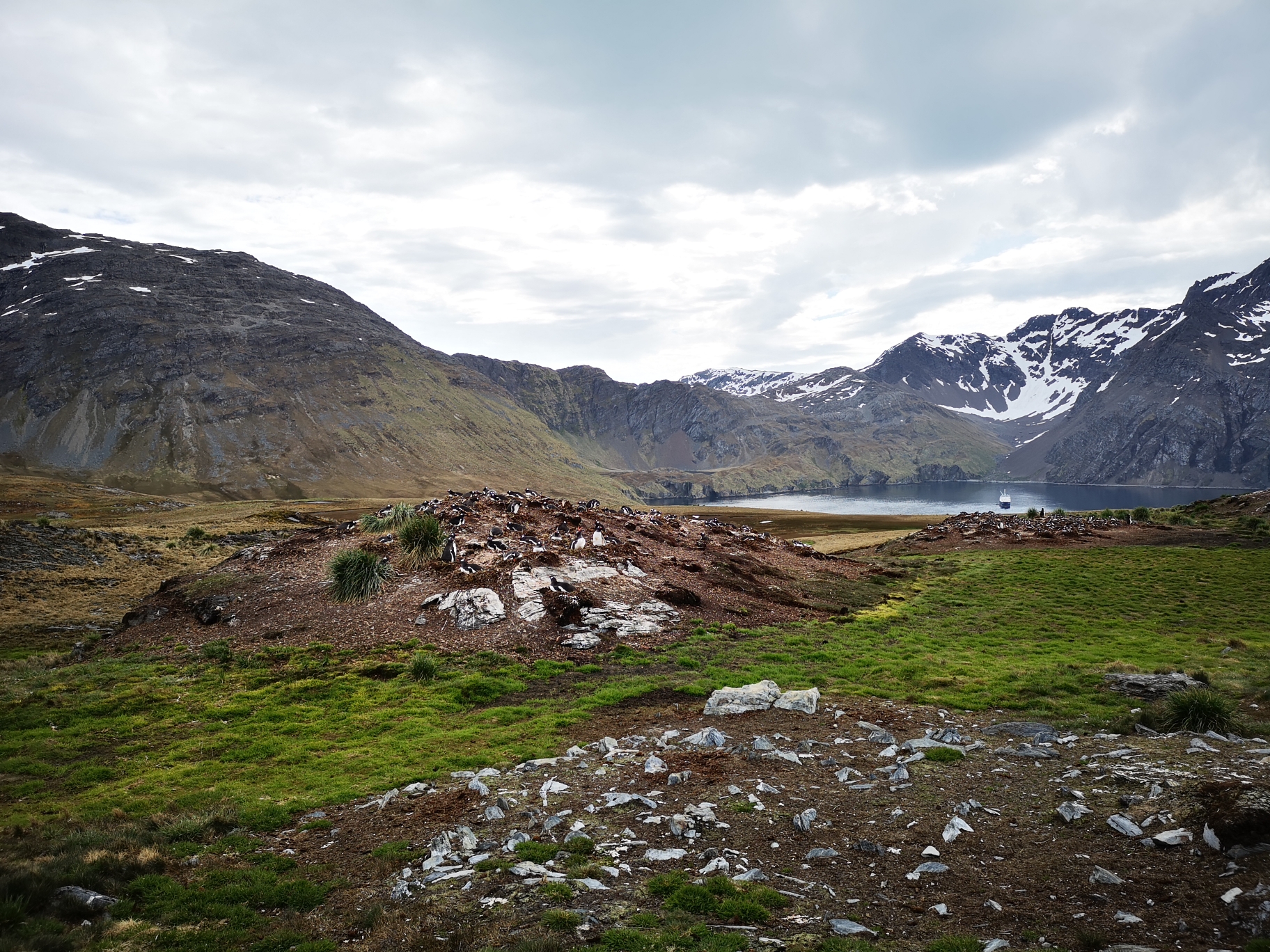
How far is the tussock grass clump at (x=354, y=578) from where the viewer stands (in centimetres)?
2455

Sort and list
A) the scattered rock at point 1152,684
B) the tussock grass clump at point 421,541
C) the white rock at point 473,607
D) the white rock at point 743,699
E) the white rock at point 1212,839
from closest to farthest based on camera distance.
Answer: the white rock at point 1212,839, the scattered rock at point 1152,684, the white rock at point 743,699, the white rock at point 473,607, the tussock grass clump at point 421,541

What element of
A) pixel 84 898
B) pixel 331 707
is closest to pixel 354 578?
pixel 331 707

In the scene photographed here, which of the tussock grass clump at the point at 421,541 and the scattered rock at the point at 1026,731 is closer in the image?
the scattered rock at the point at 1026,731

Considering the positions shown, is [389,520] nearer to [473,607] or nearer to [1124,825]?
[473,607]

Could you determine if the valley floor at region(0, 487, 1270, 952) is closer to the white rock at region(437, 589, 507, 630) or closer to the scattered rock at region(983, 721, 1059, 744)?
the scattered rock at region(983, 721, 1059, 744)

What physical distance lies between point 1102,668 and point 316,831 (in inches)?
806

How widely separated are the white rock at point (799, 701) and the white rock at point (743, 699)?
24 centimetres

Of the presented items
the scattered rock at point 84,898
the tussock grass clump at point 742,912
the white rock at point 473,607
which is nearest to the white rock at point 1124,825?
the tussock grass clump at point 742,912

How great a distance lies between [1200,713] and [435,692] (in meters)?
18.1

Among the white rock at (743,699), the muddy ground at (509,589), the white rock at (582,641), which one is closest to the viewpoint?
the white rock at (743,699)

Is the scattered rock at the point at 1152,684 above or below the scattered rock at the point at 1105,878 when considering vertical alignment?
below

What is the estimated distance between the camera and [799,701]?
15.0 m

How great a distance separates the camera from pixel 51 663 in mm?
21234

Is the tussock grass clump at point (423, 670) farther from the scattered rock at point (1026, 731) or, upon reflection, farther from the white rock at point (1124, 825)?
the white rock at point (1124, 825)
